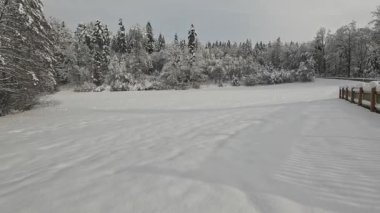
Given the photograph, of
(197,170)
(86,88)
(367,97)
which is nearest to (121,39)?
(86,88)

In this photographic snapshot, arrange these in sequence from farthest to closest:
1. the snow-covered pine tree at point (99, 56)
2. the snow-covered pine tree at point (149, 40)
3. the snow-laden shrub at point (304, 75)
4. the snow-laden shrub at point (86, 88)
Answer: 1. the snow-covered pine tree at point (149, 40)
2. the snow-covered pine tree at point (99, 56)
3. the snow-laden shrub at point (304, 75)
4. the snow-laden shrub at point (86, 88)

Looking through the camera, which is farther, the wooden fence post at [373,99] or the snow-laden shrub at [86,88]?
the snow-laden shrub at [86,88]

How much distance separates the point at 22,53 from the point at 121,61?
4985 cm

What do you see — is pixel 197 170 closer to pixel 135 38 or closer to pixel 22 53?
pixel 22 53

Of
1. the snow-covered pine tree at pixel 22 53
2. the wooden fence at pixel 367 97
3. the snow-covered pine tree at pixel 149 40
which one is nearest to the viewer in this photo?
the wooden fence at pixel 367 97

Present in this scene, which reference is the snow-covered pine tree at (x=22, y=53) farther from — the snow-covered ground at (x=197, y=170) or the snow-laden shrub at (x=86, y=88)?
the snow-laden shrub at (x=86, y=88)

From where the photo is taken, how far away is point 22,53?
15.7m

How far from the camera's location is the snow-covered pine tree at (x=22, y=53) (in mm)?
13953

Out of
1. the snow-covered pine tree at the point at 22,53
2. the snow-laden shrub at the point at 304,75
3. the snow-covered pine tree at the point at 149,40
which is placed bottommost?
the snow-laden shrub at the point at 304,75

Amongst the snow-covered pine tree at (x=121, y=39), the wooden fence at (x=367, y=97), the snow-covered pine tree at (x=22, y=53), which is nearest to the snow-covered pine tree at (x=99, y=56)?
the snow-covered pine tree at (x=121, y=39)

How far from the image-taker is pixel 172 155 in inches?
246

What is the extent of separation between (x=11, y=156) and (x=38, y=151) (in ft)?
1.72

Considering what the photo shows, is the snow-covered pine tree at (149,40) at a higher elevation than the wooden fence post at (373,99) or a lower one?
higher

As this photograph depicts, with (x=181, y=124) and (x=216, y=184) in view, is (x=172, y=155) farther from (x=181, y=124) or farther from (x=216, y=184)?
(x=181, y=124)
